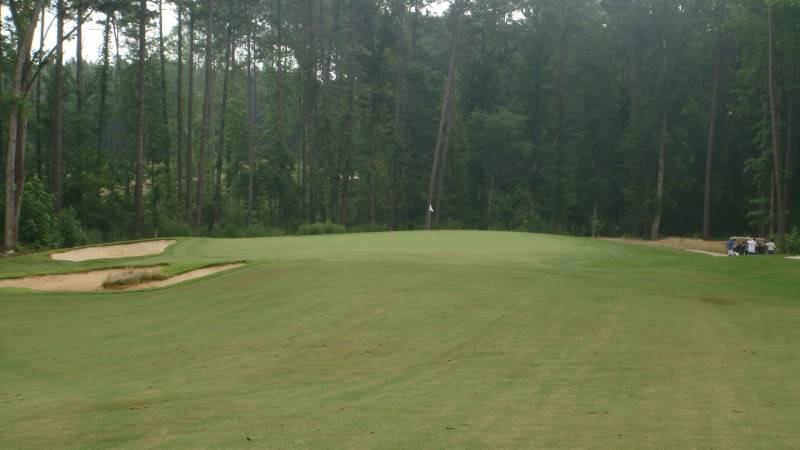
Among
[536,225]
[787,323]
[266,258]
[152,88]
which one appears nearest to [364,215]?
[536,225]

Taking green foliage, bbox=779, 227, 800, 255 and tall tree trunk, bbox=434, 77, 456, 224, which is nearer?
green foliage, bbox=779, 227, 800, 255

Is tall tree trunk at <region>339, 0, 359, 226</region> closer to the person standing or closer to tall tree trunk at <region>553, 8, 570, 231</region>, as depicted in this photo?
tall tree trunk at <region>553, 8, 570, 231</region>

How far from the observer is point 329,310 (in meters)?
11.3

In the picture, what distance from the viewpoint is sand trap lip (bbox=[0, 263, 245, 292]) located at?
1535 centimetres

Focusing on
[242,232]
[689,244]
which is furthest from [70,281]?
[689,244]

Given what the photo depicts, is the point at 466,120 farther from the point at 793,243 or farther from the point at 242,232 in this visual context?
the point at 793,243

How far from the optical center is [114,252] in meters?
21.3

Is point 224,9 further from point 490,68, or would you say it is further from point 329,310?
point 329,310

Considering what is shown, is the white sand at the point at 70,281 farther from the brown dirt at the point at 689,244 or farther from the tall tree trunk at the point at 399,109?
the tall tree trunk at the point at 399,109

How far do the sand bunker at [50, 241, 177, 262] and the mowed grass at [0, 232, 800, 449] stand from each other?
5.96 metres

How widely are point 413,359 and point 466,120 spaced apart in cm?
4854

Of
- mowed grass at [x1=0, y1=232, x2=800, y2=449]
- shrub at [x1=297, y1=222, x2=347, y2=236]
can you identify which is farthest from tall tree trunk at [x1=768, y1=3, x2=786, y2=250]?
mowed grass at [x1=0, y1=232, x2=800, y2=449]

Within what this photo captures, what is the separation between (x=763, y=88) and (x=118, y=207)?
122 ft

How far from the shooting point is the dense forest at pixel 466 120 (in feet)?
139
